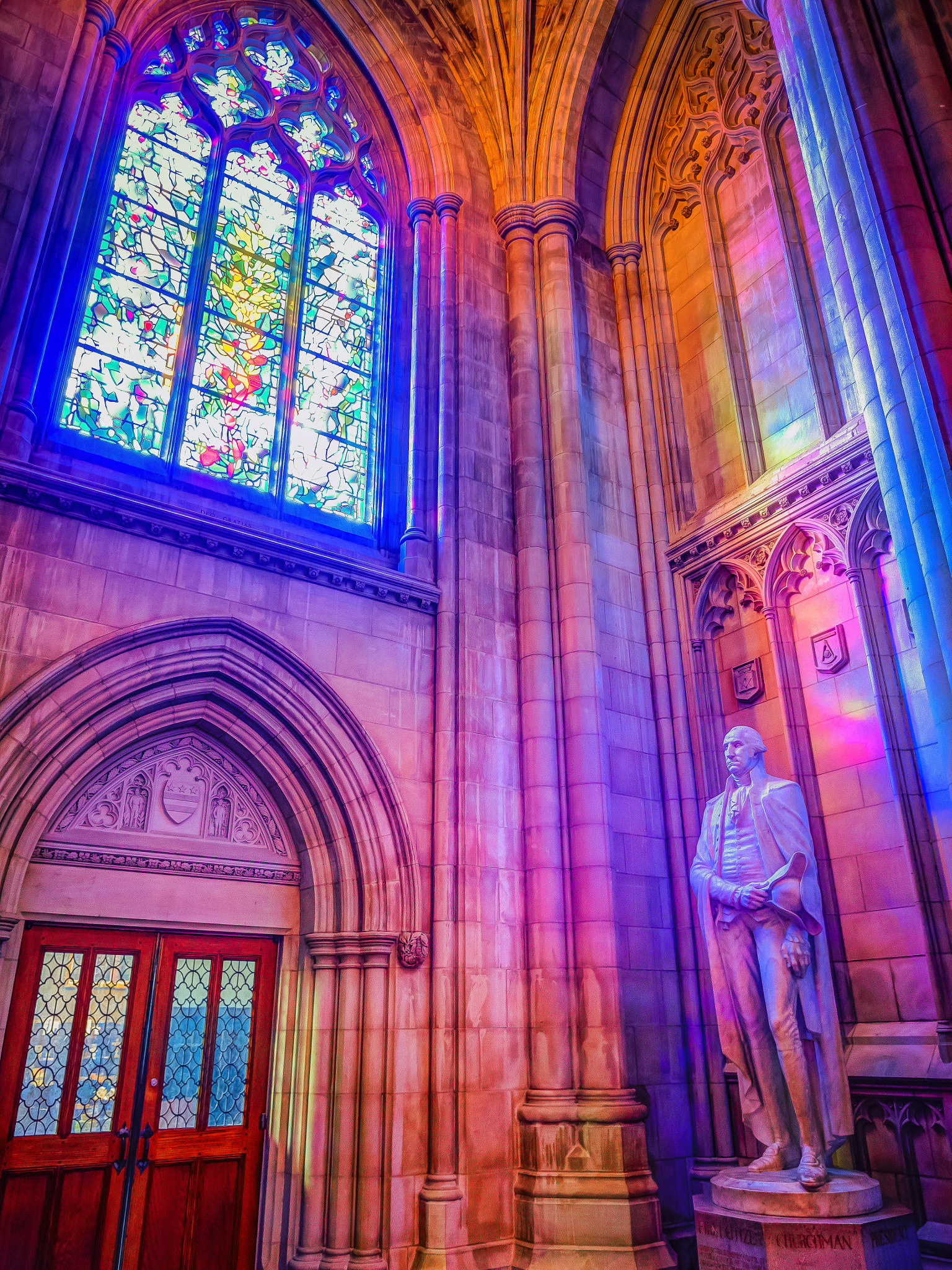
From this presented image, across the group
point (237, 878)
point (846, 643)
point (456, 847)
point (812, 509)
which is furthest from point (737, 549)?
point (237, 878)

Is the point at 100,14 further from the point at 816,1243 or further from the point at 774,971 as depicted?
the point at 816,1243

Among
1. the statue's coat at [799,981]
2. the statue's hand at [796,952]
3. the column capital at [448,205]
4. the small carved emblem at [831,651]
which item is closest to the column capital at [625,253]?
the column capital at [448,205]

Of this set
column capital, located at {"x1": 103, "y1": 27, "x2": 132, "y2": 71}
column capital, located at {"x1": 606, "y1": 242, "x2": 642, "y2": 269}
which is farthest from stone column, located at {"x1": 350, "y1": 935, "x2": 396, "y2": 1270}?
column capital, located at {"x1": 606, "y1": 242, "x2": 642, "y2": 269}

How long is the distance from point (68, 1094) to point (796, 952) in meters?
4.07

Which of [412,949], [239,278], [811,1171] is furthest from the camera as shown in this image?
[239,278]

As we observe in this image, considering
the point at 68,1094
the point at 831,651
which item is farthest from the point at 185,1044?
the point at 831,651

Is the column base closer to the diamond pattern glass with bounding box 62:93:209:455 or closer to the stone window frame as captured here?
the stone window frame

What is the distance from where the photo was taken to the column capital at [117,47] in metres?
7.11

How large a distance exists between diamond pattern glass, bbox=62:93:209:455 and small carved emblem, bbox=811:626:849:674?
5.02 metres

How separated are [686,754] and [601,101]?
6.69 m

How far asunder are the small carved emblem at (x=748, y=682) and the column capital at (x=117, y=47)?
6.68 metres

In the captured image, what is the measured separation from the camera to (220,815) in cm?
627

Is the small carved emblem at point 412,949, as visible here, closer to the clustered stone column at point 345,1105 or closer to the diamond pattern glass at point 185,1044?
the clustered stone column at point 345,1105

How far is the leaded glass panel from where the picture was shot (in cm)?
711
